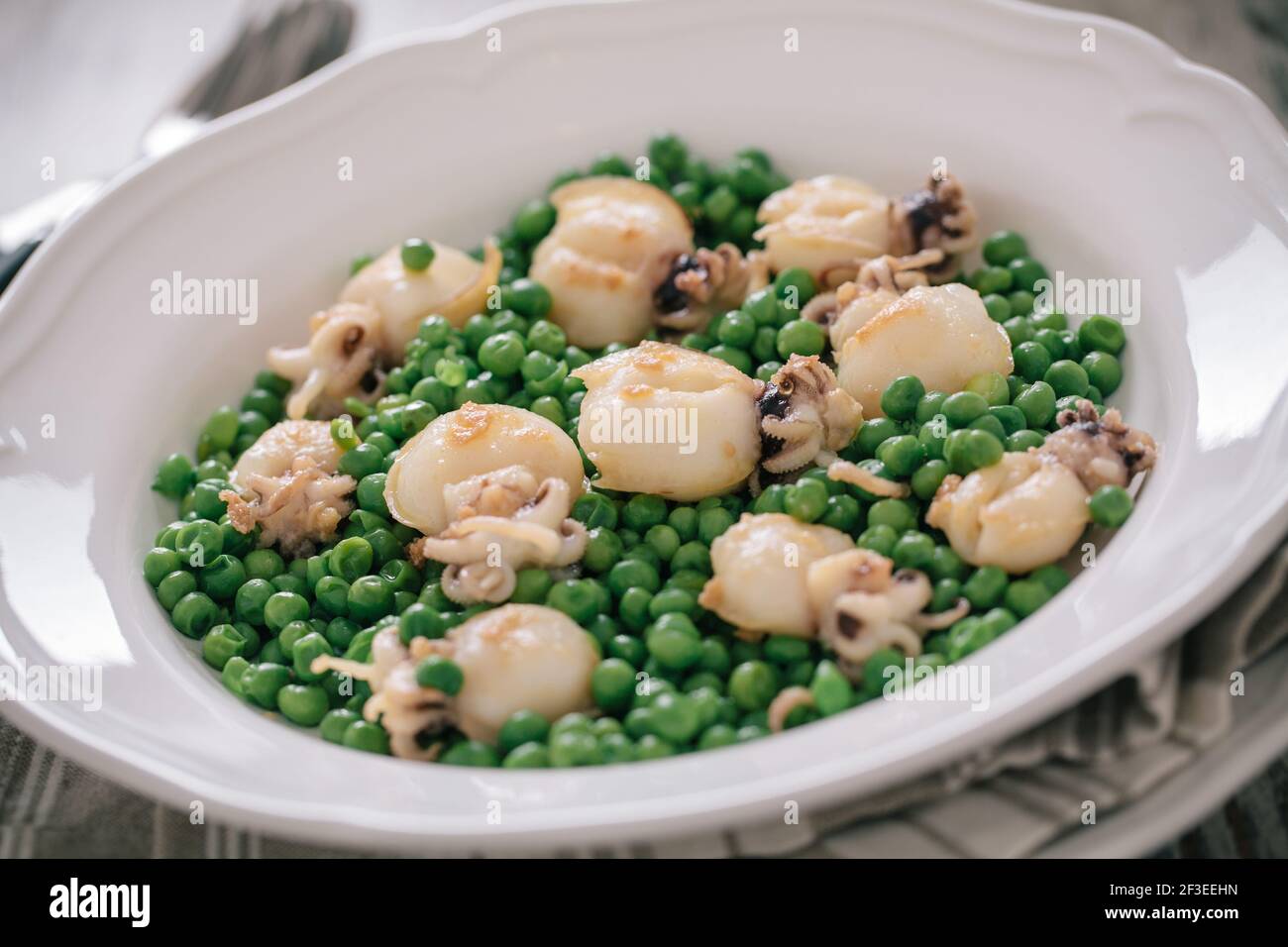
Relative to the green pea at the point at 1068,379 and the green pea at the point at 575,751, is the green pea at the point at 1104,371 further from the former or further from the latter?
the green pea at the point at 575,751

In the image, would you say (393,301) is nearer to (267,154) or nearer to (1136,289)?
(267,154)

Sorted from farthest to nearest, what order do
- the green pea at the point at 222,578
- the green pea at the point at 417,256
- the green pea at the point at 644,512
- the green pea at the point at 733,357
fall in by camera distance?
the green pea at the point at 417,256
the green pea at the point at 733,357
the green pea at the point at 222,578
the green pea at the point at 644,512

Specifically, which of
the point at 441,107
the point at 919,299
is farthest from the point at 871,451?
the point at 441,107

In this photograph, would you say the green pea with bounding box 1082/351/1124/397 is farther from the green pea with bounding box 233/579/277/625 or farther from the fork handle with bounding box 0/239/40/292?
the fork handle with bounding box 0/239/40/292

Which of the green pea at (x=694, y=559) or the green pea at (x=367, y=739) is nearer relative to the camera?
the green pea at (x=367, y=739)

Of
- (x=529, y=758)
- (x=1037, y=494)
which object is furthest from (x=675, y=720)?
(x=1037, y=494)

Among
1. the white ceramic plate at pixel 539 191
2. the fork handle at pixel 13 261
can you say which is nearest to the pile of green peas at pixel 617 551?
the white ceramic plate at pixel 539 191

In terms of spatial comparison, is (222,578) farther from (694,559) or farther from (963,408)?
(963,408)
